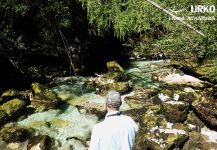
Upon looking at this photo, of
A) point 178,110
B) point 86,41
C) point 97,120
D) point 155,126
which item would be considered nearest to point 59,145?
point 97,120

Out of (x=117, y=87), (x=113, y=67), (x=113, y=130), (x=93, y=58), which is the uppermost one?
(x=113, y=130)

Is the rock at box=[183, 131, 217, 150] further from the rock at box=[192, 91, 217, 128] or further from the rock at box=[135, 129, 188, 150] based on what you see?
the rock at box=[192, 91, 217, 128]

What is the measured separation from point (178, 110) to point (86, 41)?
5.91 meters

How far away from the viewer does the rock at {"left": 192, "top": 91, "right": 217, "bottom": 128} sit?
1088 centimetres

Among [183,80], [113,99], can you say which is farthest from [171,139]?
[113,99]

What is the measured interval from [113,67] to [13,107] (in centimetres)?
498

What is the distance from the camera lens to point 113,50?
17.7m

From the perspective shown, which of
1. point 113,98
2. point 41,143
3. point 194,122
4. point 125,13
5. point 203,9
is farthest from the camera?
point 194,122

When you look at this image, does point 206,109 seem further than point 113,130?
Yes

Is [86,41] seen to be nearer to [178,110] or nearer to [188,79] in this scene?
[188,79]

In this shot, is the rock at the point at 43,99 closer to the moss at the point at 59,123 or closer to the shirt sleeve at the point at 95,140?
the moss at the point at 59,123

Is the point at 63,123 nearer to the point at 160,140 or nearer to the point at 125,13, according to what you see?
the point at 160,140

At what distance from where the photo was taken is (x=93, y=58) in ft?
53.6

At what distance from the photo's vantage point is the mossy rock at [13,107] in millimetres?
12062
